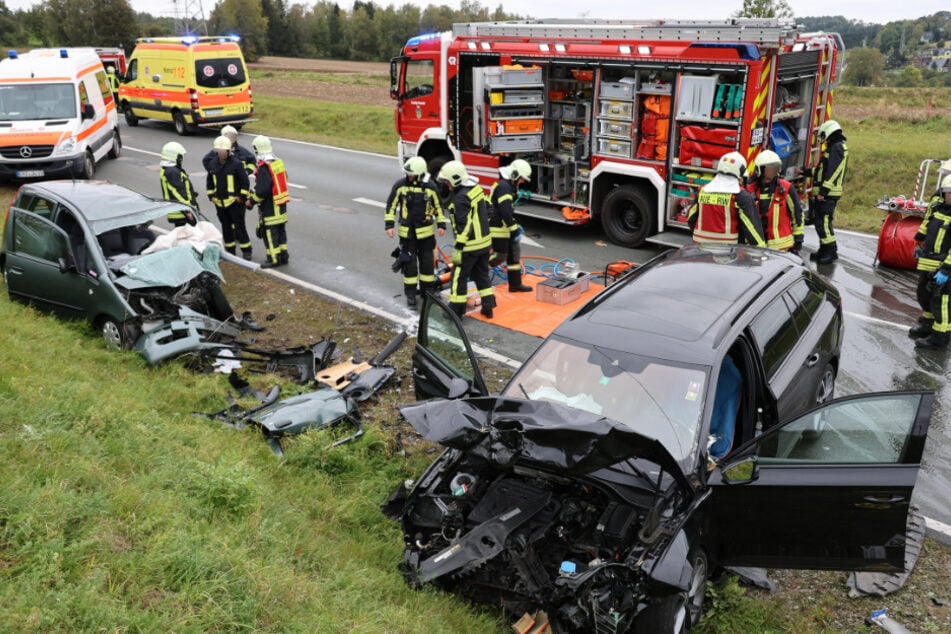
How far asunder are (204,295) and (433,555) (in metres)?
4.72

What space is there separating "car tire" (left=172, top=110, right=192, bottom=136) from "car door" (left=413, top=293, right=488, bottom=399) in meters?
18.7

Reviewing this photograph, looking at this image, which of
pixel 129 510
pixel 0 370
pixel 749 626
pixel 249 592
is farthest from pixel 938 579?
pixel 0 370

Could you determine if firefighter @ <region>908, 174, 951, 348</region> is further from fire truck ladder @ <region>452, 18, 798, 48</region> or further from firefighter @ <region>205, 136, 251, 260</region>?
firefighter @ <region>205, 136, 251, 260</region>

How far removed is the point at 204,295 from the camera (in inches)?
311

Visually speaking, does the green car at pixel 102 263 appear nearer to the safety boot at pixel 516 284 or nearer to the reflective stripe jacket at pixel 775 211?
the safety boot at pixel 516 284

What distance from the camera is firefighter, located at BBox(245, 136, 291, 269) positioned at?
9.93 meters

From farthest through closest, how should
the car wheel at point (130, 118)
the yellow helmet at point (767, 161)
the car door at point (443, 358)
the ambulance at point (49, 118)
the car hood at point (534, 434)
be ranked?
the car wheel at point (130, 118) → the ambulance at point (49, 118) → the yellow helmet at point (767, 161) → the car door at point (443, 358) → the car hood at point (534, 434)

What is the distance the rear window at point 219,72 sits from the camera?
2088 centimetres

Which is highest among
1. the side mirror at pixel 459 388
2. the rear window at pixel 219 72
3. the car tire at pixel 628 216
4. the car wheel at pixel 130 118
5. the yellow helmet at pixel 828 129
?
the rear window at pixel 219 72

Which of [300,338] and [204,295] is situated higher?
[204,295]

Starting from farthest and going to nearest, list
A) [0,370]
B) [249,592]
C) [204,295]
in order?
1. [204,295]
2. [0,370]
3. [249,592]

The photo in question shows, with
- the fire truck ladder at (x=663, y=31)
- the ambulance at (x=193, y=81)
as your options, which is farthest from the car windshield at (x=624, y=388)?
the ambulance at (x=193, y=81)

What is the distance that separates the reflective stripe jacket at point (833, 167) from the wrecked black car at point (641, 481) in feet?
19.9

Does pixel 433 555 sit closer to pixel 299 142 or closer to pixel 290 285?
pixel 290 285
